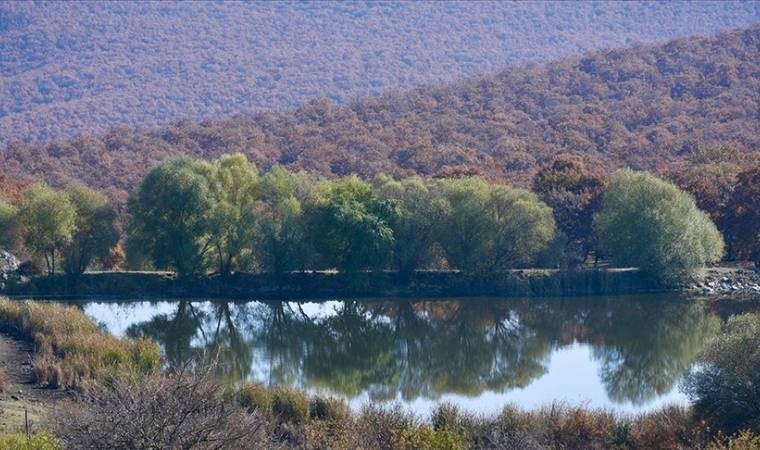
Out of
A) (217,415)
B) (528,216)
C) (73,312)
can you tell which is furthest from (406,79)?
(217,415)

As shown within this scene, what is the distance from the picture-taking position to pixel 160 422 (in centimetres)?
1292

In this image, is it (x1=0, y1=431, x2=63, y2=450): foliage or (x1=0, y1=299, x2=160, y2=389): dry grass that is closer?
(x1=0, y1=431, x2=63, y2=450): foliage

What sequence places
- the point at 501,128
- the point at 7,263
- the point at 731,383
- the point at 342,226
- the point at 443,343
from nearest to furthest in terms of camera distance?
the point at 731,383
the point at 443,343
the point at 7,263
the point at 342,226
the point at 501,128

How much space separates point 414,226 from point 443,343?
11836 mm

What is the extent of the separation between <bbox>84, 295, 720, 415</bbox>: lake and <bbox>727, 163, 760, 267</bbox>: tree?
256 inches

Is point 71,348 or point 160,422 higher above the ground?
point 160,422

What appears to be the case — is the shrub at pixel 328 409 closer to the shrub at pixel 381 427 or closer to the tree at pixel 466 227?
the shrub at pixel 381 427

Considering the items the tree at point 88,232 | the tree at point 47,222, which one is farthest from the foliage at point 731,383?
the tree at point 88,232

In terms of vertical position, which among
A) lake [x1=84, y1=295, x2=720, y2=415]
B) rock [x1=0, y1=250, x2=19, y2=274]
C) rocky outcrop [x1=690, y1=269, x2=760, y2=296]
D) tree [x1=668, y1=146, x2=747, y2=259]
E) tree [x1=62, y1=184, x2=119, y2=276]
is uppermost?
tree [x1=668, y1=146, x2=747, y2=259]

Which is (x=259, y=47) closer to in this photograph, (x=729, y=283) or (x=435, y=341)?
(x=729, y=283)

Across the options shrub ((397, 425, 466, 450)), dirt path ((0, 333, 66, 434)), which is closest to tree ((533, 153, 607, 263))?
dirt path ((0, 333, 66, 434))

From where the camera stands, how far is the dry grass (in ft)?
74.9

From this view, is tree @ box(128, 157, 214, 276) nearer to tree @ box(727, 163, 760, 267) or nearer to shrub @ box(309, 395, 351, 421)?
tree @ box(727, 163, 760, 267)

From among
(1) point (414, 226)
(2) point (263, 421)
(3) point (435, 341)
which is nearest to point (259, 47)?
(1) point (414, 226)
